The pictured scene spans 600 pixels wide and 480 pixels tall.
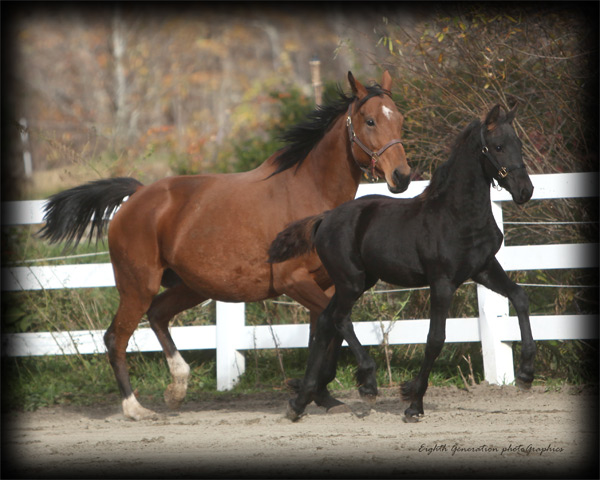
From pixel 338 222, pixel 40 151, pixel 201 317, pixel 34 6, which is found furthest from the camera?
pixel 40 151

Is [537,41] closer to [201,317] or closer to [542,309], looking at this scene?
[542,309]

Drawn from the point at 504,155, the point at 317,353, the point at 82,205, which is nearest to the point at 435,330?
the point at 317,353

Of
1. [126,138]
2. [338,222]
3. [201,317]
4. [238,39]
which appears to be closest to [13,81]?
[201,317]

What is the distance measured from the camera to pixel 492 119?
429 cm

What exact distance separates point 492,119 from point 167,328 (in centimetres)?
320

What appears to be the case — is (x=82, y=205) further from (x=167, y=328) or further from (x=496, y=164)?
(x=496, y=164)

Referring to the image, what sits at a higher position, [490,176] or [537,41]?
[537,41]

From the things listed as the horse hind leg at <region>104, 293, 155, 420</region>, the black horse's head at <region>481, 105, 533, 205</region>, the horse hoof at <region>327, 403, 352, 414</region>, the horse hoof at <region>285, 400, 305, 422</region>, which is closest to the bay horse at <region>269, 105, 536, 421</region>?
the black horse's head at <region>481, 105, 533, 205</region>

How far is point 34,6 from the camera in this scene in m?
5.58

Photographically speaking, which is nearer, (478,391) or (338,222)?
(338,222)

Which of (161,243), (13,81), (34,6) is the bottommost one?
(161,243)

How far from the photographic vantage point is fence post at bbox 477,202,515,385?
19.6 feet

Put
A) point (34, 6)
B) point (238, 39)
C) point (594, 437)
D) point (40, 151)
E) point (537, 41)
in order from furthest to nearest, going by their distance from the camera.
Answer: point (238, 39), point (40, 151), point (537, 41), point (34, 6), point (594, 437)

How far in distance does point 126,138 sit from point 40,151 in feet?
6.89
